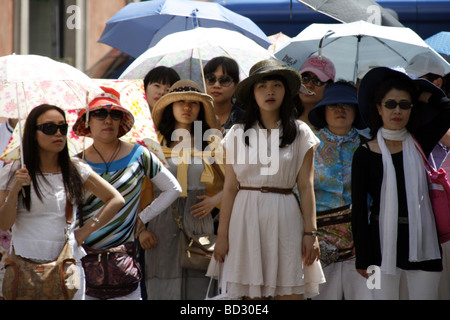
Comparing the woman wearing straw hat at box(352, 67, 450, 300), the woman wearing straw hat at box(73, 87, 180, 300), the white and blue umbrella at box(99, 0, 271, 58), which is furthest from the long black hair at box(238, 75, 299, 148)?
the white and blue umbrella at box(99, 0, 271, 58)

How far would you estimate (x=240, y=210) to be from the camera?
18.8 ft

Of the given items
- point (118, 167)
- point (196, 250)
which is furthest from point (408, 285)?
point (118, 167)

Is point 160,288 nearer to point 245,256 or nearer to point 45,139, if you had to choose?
point 245,256

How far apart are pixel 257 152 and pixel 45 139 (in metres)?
1.29

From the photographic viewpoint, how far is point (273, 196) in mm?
5711

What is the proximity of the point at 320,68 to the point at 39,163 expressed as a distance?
2735 millimetres

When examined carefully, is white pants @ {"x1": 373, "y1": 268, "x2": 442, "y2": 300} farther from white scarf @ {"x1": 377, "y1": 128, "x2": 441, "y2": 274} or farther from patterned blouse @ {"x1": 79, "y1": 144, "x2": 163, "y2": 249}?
patterned blouse @ {"x1": 79, "y1": 144, "x2": 163, "y2": 249}

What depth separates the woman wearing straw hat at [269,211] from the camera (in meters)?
5.63

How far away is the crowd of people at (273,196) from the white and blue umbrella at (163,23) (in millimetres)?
2314

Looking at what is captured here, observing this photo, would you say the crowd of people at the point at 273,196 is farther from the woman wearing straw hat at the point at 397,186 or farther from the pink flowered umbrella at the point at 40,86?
the pink flowered umbrella at the point at 40,86

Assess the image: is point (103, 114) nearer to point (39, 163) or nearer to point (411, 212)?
point (39, 163)

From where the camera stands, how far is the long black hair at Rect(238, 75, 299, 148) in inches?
227

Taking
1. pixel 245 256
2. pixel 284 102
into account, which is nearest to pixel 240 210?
pixel 245 256

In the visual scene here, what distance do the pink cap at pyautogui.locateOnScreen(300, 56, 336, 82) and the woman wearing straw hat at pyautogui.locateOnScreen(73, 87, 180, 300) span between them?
1711 mm
